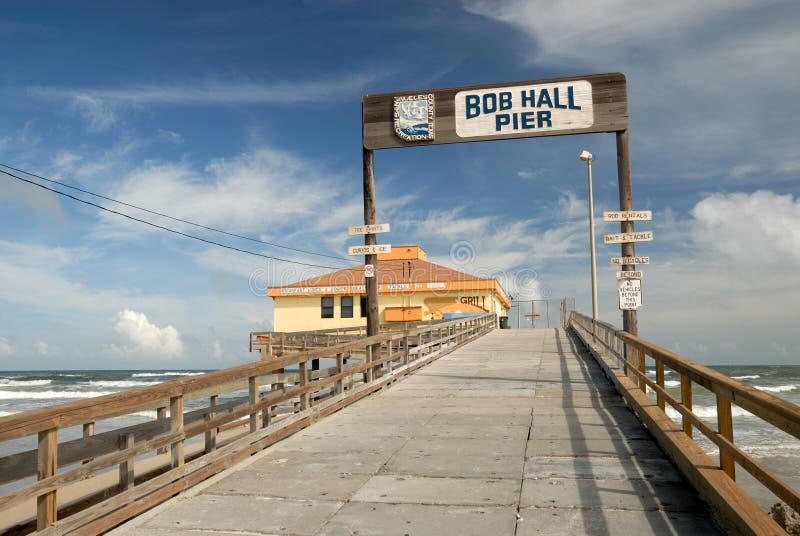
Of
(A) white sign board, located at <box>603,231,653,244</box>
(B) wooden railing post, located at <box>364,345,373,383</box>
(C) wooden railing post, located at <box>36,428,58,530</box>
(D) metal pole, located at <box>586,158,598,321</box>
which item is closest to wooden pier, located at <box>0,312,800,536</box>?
(C) wooden railing post, located at <box>36,428,58,530</box>

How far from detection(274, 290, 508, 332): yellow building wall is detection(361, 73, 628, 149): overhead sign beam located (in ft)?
92.1

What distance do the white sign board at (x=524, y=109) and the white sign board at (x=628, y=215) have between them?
2.43 m

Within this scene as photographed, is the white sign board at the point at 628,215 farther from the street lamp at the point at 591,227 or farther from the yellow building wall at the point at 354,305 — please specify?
the yellow building wall at the point at 354,305

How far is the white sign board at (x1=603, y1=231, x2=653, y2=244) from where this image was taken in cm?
1277

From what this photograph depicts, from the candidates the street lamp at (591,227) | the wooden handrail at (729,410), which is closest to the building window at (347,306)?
the street lamp at (591,227)

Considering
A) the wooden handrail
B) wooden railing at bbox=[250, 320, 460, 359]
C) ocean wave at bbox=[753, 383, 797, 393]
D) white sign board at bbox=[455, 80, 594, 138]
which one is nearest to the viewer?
the wooden handrail

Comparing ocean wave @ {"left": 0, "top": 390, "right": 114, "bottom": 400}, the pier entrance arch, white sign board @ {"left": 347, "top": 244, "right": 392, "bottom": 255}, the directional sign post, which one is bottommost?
ocean wave @ {"left": 0, "top": 390, "right": 114, "bottom": 400}

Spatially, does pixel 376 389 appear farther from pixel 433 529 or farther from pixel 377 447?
pixel 433 529

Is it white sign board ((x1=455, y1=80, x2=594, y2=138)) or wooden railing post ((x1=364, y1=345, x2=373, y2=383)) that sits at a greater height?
white sign board ((x1=455, y1=80, x2=594, y2=138))

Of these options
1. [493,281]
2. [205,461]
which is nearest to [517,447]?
[205,461]

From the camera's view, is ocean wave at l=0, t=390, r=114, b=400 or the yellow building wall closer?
the yellow building wall

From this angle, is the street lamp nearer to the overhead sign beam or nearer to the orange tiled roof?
the overhead sign beam

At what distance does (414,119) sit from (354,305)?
3054 cm

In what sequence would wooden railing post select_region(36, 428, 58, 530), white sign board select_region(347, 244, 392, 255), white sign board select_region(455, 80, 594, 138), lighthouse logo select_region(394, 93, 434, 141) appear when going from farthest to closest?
lighthouse logo select_region(394, 93, 434, 141) → white sign board select_region(455, 80, 594, 138) → white sign board select_region(347, 244, 392, 255) → wooden railing post select_region(36, 428, 58, 530)
